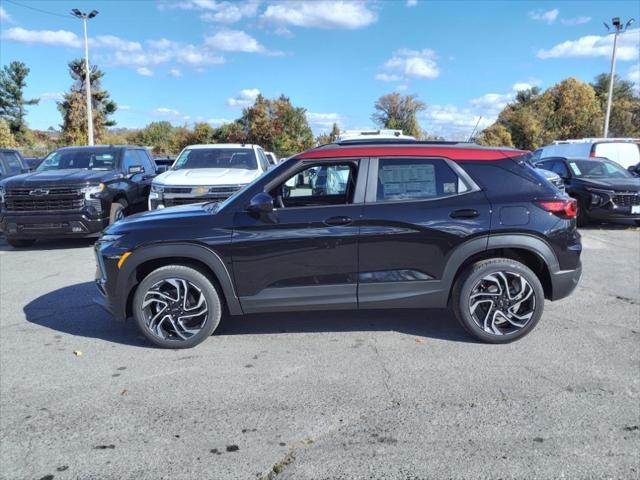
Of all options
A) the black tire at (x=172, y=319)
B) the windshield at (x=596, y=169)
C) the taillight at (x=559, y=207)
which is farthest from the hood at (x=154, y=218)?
the windshield at (x=596, y=169)

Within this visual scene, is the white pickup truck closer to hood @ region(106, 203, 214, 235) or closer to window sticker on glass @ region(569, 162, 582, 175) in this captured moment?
hood @ region(106, 203, 214, 235)

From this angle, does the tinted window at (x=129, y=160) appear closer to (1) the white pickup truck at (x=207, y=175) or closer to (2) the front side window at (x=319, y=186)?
(1) the white pickup truck at (x=207, y=175)

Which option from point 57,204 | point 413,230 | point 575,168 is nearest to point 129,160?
point 57,204

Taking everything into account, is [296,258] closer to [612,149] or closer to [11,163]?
[11,163]

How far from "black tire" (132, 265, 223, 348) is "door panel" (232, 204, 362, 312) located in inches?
10.5

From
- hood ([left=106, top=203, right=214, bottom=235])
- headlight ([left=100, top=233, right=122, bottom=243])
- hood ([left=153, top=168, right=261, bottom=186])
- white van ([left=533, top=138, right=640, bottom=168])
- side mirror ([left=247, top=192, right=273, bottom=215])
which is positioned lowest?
headlight ([left=100, top=233, right=122, bottom=243])

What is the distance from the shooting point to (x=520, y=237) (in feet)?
13.8

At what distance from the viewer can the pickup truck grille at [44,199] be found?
28.0 ft

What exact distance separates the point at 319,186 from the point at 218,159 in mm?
5559

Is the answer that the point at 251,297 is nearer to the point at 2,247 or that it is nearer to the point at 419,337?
the point at 419,337

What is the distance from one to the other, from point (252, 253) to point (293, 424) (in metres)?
1.55

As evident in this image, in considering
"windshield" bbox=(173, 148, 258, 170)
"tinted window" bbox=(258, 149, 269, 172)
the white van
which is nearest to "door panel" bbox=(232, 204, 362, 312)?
"windshield" bbox=(173, 148, 258, 170)

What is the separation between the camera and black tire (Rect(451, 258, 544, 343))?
4.25 metres

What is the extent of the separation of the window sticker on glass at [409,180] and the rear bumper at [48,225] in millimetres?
6460
